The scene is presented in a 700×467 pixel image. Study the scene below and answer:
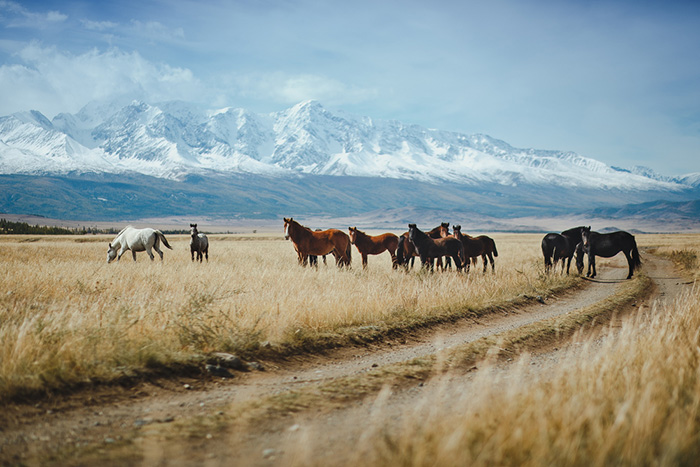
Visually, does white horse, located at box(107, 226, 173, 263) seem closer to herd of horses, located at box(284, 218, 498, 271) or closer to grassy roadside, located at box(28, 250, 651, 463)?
herd of horses, located at box(284, 218, 498, 271)

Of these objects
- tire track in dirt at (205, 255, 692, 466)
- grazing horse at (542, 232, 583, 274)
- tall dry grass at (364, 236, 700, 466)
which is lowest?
tire track in dirt at (205, 255, 692, 466)

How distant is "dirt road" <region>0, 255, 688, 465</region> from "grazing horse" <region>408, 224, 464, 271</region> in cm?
1041

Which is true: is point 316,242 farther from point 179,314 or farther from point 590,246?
point 179,314

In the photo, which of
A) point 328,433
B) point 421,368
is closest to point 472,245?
point 421,368

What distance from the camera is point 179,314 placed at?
23.8ft

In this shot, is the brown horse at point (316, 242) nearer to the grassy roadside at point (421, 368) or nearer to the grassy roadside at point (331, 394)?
the grassy roadside at point (421, 368)

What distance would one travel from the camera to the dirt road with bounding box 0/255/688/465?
372 centimetres

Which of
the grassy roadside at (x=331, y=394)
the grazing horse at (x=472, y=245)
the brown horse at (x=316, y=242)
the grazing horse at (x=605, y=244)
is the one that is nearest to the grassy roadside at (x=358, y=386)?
the grassy roadside at (x=331, y=394)

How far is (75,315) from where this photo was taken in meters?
6.85

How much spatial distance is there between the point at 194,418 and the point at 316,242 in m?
15.4

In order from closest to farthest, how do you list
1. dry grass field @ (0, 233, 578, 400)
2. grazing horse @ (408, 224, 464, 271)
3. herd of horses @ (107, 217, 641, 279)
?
dry grass field @ (0, 233, 578, 400)
grazing horse @ (408, 224, 464, 271)
herd of horses @ (107, 217, 641, 279)

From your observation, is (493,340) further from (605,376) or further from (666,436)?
(666,436)

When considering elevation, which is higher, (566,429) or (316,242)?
(316,242)

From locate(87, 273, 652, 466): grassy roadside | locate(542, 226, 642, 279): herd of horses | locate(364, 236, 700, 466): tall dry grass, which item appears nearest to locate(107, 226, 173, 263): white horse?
locate(542, 226, 642, 279): herd of horses
